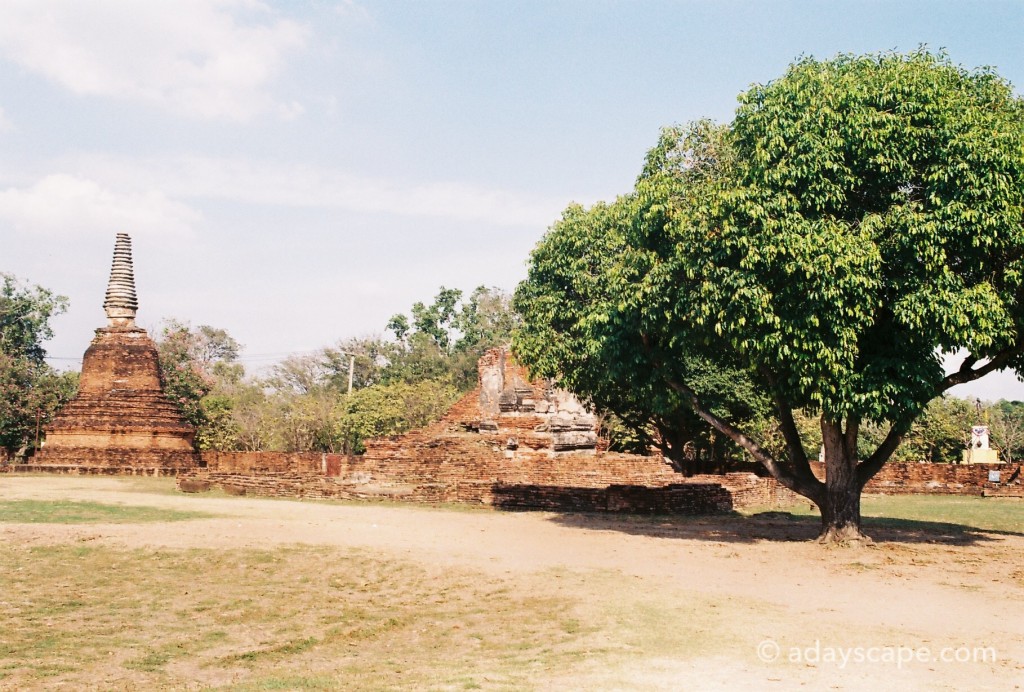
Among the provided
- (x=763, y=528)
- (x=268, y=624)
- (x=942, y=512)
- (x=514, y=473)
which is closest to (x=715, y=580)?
(x=268, y=624)

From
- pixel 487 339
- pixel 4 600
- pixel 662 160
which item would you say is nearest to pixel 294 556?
pixel 4 600

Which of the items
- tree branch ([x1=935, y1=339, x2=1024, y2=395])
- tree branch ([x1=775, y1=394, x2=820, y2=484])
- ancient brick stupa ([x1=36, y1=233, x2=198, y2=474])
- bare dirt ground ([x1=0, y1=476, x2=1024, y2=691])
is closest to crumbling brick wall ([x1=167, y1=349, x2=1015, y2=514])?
bare dirt ground ([x1=0, y1=476, x2=1024, y2=691])

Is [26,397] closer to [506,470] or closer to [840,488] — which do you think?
[506,470]

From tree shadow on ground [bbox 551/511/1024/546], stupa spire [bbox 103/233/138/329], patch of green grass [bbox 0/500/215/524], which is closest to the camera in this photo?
tree shadow on ground [bbox 551/511/1024/546]

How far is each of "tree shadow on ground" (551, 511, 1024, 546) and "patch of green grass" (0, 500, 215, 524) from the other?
6.44 metres

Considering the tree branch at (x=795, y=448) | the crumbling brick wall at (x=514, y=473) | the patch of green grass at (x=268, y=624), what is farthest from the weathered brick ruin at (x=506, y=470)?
the patch of green grass at (x=268, y=624)

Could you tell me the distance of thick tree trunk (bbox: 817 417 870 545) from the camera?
13.6 meters

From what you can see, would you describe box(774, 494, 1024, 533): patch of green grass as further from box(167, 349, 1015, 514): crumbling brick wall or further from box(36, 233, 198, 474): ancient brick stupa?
box(36, 233, 198, 474): ancient brick stupa

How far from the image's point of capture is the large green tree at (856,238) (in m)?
11.4

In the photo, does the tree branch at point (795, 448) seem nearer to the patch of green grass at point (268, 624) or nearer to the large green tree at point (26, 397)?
the patch of green grass at point (268, 624)

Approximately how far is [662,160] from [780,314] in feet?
11.7

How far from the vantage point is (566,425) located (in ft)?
77.5

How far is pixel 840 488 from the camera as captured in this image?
13734 millimetres

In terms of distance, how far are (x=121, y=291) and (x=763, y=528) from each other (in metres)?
24.7
